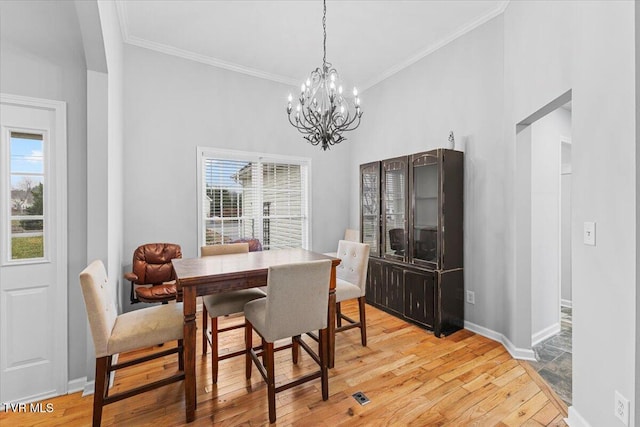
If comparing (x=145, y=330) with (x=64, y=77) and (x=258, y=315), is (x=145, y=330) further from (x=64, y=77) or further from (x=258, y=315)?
(x=64, y=77)

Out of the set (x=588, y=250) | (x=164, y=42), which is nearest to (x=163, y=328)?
(x=588, y=250)

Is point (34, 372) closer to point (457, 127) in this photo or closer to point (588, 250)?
point (588, 250)

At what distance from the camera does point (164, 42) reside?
11.4 ft

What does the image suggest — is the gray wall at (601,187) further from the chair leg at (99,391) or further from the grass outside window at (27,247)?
the grass outside window at (27,247)

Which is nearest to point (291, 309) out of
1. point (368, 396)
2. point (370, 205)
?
point (368, 396)

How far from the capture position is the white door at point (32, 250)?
6.72ft

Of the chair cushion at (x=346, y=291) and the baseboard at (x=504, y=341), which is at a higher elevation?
the chair cushion at (x=346, y=291)

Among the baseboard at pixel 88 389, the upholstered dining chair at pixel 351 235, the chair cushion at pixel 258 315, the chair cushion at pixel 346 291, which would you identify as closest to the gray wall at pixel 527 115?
the upholstered dining chair at pixel 351 235

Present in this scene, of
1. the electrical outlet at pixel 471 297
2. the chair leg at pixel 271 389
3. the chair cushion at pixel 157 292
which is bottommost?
the chair leg at pixel 271 389

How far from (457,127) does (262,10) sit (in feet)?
7.96

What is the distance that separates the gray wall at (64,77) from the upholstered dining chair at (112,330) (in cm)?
53

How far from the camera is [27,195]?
213 centimetres

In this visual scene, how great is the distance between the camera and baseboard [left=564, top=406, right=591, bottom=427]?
5.65 feet

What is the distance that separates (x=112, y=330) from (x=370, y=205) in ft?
10.2
